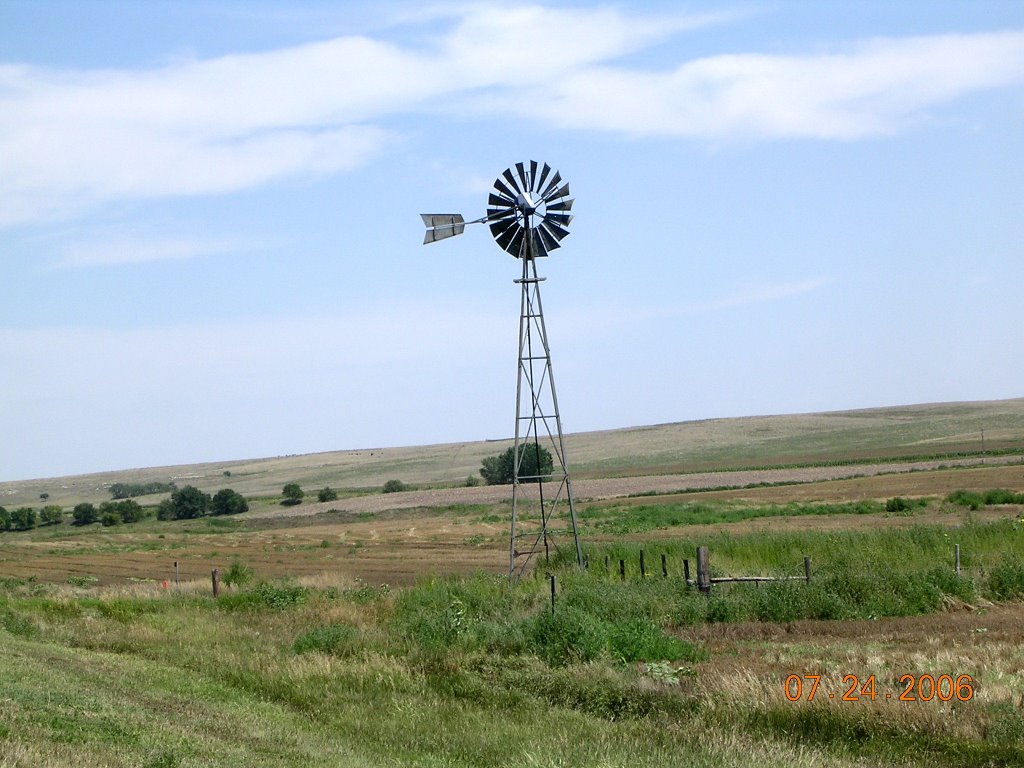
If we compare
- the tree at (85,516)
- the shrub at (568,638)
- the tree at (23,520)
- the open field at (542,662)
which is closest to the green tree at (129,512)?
the tree at (85,516)

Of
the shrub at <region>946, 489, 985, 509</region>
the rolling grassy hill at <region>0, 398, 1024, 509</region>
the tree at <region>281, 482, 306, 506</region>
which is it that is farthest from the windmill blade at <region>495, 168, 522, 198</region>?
the tree at <region>281, 482, 306, 506</region>

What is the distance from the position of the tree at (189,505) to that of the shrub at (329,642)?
90473mm

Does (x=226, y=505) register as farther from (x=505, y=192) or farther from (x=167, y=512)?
(x=505, y=192)

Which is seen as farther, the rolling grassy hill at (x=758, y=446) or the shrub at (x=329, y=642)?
the rolling grassy hill at (x=758, y=446)

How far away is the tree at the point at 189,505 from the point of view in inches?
4186

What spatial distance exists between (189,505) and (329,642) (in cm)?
9285

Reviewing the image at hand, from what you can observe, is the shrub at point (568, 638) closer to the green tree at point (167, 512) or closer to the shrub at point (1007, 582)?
the shrub at point (1007, 582)

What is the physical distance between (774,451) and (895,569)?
121 metres

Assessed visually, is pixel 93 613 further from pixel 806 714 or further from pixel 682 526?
pixel 682 526

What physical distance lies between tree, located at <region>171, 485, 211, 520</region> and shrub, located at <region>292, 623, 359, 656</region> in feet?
297

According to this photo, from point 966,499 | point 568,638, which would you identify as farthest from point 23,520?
point 568,638

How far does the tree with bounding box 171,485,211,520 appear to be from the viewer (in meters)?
106

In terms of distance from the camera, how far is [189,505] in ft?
351

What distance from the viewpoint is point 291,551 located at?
54.3 meters
